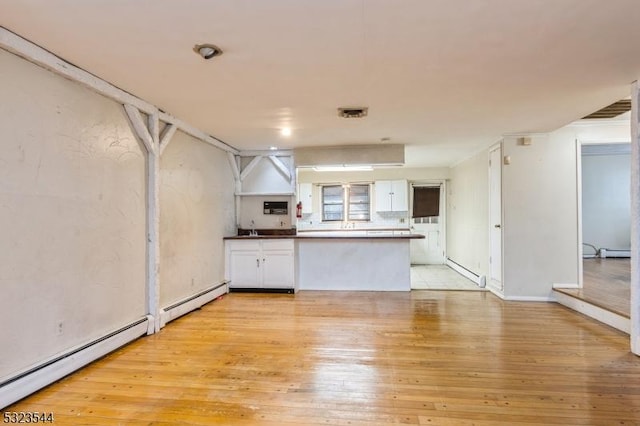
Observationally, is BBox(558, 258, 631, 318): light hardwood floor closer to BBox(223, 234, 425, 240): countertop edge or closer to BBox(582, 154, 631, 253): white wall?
BBox(582, 154, 631, 253): white wall

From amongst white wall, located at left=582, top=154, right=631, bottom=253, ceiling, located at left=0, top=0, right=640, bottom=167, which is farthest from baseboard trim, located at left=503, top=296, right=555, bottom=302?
white wall, located at left=582, top=154, right=631, bottom=253

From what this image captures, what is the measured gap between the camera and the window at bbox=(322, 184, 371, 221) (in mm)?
8391

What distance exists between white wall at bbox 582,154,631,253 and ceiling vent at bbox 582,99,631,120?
436 cm

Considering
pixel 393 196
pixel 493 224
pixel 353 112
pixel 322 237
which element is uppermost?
pixel 353 112

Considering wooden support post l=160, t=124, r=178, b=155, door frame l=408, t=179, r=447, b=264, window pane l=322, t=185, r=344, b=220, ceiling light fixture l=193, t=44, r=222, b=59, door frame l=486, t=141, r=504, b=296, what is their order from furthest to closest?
1. window pane l=322, t=185, r=344, b=220
2. door frame l=408, t=179, r=447, b=264
3. door frame l=486, t=141, r=504, b=296
4. wooden support post l=160, t=124, r=178, b=155
5. ceiling light fixture l=193, t=44, r=222, b=59

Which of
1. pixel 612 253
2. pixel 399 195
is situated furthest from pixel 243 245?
pixel 612 253

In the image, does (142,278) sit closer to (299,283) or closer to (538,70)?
(299,283)

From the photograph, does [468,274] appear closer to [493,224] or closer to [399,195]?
[493,224]

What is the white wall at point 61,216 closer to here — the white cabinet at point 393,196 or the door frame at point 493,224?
the door frame at point 493,224

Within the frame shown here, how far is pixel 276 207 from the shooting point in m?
6.02

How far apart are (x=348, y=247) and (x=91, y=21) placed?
15.0 ft

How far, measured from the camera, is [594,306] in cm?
401

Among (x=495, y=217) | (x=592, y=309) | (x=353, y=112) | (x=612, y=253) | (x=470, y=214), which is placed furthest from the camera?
(x=612, y=253)

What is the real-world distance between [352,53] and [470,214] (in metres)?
5.16
